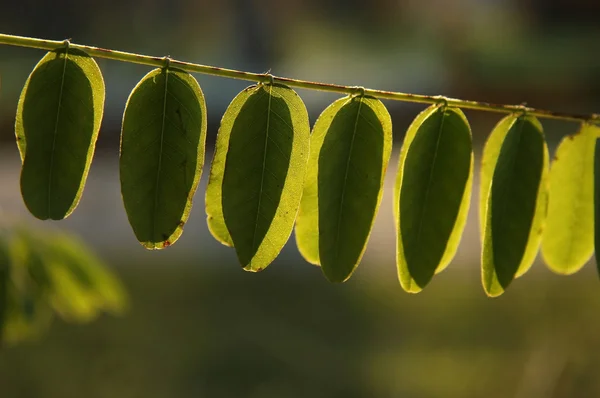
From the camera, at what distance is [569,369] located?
3582 millimetres

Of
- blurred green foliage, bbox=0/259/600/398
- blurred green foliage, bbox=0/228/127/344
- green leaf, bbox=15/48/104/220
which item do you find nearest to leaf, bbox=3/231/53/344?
blurred green foliage, bbox=0/228/127/344

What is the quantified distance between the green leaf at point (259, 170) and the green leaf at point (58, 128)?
5.0 inches

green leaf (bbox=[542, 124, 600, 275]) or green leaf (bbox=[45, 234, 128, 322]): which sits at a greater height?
green leaf (bbox=[542, 124, 600, 275])

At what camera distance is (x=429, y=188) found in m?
0.80

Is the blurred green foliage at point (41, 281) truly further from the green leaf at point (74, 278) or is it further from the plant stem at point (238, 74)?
the plant stem at point (238, 74)

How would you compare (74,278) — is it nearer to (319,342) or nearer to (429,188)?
(429,188)

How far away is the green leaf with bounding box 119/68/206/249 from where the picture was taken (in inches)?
28.8

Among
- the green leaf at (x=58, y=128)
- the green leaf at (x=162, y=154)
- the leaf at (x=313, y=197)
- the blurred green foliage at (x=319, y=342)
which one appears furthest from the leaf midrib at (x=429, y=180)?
the blurred green foliage at (x=319, y=342)

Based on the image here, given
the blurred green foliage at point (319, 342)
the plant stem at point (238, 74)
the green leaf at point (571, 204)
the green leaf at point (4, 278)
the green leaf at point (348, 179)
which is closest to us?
the plant stem at point (238, 74)

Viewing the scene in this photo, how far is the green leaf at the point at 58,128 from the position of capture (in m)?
0.72

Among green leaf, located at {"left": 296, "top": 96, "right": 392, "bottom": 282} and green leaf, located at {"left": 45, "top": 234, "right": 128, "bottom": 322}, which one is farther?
green leaf, located at {"left": 45, "top": 234, "right": 128, "bottom": 322}

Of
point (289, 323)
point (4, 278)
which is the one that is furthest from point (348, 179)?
point (289, 323)

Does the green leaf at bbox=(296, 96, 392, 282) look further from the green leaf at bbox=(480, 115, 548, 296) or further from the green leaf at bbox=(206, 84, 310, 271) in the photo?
the green leaf at bbox=(480, 115, 548, 296)

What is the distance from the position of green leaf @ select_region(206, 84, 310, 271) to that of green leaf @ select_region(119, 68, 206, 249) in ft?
0.09
